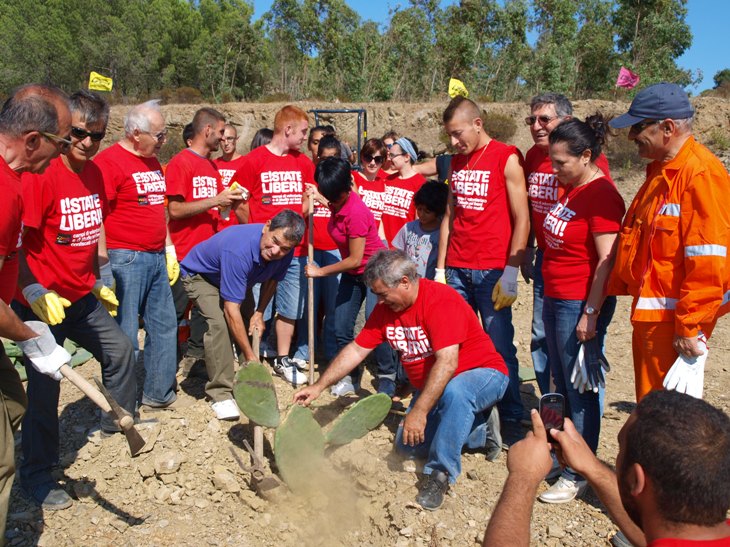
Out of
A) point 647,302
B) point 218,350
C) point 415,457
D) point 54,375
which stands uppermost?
point 647,302

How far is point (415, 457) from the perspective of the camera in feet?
11.6

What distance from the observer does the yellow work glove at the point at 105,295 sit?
3.59 meters

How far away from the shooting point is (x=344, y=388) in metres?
4.45

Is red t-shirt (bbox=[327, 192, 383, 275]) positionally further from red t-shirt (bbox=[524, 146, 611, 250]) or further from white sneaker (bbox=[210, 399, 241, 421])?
white sneaker (bbox=[210, 399, 241, 421])

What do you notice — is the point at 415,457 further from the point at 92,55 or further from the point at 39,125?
the point at 92,55

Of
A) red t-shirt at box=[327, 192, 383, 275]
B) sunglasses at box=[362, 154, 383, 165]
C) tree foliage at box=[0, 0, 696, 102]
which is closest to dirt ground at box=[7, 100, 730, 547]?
red t-shirt at box=[327, 192, 383, 275]

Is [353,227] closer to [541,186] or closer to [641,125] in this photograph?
[541,186]

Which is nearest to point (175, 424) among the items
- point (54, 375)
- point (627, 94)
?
point (54, 375)

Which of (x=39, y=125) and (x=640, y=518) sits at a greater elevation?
(x=39, y=125)

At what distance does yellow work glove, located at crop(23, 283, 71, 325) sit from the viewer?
2.88 meters

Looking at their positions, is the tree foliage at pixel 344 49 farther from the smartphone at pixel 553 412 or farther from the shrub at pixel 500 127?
the smartphone at pixel 553 412

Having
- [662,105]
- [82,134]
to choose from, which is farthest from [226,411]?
[662,105]

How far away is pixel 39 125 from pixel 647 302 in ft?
8.45

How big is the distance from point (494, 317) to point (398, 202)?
154 centimetres
